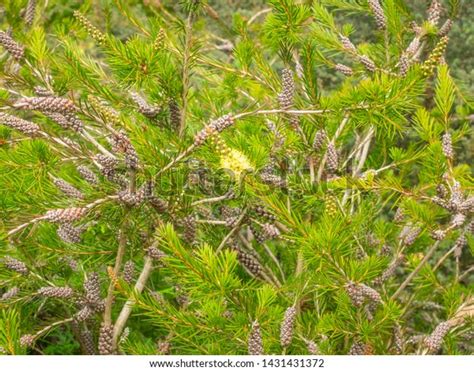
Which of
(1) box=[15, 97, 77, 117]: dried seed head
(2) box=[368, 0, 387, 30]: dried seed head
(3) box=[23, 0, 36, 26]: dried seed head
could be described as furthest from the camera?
(3) box=[23, 0, 36, 26]: dried seed head

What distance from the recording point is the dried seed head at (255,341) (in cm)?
109

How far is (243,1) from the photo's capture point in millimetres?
5656

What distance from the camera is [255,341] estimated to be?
109cm

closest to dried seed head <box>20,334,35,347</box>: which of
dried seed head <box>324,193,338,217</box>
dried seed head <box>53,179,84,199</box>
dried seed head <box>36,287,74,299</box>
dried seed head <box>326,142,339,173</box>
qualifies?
dried seed head <box>36,287,74,299</box>

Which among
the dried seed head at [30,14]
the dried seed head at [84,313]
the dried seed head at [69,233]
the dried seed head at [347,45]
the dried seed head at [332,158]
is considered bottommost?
the dried seed head at [84,313]

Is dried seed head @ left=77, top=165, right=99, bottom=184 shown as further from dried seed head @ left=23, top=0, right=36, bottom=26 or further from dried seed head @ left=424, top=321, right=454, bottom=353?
dried seed head @ left=23, top=0, right=36, bottom=26

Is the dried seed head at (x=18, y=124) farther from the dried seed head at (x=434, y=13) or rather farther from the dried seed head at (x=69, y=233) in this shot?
the dried seed head at (x=434, y=13)

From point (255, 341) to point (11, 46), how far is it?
0.73 meters

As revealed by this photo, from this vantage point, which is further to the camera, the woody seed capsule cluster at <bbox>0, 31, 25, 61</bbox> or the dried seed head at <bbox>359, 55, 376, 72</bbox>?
the dried seed head at <bbox>359, 55, 376, 72</bbox>

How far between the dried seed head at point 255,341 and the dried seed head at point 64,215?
37cm

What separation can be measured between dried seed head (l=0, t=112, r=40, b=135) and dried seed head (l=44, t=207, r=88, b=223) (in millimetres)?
152

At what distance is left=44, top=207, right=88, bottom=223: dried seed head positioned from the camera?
102cm

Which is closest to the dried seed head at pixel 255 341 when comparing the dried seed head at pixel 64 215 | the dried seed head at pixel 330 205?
the dried seed head at pixel 330 205

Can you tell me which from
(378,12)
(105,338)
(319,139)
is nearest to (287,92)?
(319,139)
